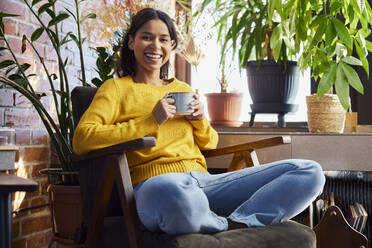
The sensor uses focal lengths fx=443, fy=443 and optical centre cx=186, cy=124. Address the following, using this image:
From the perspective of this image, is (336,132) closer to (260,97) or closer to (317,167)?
(260,97)

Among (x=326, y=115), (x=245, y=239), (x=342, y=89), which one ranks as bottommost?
(x=245, y=239)

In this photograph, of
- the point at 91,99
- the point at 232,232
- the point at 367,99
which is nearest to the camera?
the point at 232,232

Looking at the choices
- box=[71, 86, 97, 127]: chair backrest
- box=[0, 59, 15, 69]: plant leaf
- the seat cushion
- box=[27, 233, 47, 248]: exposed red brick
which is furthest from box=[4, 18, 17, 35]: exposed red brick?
the seat cushion

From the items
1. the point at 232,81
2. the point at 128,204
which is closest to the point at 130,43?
the point at 128,204

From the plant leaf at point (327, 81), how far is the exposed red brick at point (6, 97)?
52.3 inches

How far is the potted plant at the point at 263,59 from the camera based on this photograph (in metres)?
2.30

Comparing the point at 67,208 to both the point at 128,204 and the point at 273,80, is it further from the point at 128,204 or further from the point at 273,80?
the point at 273,80

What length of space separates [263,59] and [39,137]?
124cm

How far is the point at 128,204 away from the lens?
49.4 inches

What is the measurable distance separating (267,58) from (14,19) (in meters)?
1.33

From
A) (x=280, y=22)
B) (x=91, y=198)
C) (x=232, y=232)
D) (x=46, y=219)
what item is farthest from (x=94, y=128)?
(x=280, y=22)

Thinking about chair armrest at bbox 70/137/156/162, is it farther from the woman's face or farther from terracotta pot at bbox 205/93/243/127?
terracotta pot at bbox 205/93/243/127

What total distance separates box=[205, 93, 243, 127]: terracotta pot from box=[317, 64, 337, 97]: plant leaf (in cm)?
76

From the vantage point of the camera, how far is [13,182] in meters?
0.72
